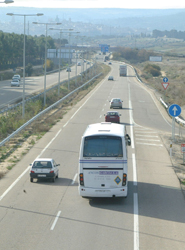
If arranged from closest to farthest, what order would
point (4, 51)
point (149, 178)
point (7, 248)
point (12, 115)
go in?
point (7, 248)
point (149, 178)
point (12, 115)
point (4, 51)

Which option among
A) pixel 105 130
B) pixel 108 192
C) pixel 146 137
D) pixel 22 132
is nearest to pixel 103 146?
pixel 105 130

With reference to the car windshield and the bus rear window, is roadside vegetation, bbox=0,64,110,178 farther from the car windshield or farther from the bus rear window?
the bus rear window

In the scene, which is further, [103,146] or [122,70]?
[122,70]

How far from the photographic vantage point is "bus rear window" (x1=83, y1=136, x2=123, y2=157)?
15758mm

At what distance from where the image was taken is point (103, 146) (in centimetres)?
1590

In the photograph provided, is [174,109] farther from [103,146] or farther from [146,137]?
[103,146]

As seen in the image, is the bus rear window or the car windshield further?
the car windshield

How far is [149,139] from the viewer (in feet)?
101

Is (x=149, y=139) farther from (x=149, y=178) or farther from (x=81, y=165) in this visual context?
(x=81, y=165)

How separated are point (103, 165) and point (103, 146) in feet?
2.36

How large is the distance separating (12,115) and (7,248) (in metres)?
28.8

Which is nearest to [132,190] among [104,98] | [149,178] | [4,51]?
[149,178]

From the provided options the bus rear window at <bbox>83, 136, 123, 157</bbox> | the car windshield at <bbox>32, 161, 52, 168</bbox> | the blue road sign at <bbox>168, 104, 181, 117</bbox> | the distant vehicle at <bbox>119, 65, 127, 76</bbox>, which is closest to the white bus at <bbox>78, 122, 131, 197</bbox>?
the bus rear window at <bbox>83, 136, 123, 157</bbox>

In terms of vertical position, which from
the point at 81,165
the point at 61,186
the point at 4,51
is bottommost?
the point at 61,186
